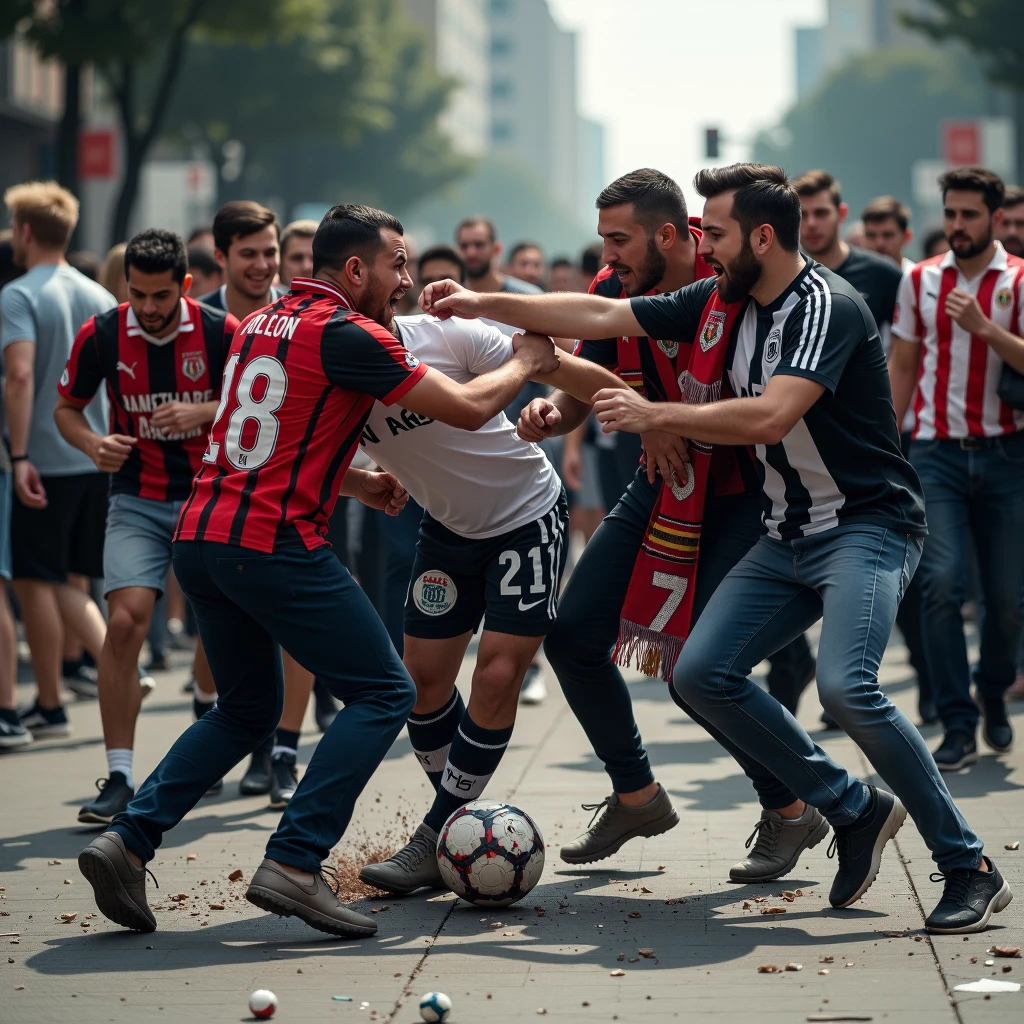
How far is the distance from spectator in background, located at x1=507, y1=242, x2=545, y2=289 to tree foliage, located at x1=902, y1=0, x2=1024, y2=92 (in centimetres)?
1814

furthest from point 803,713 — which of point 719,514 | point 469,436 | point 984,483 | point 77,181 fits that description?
point 77,181

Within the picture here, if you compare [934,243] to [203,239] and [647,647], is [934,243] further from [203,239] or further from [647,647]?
[647,647]

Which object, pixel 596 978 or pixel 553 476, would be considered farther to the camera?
pixel 553 476

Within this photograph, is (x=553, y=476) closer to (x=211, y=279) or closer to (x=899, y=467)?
(x=899, y=467)

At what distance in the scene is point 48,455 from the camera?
27.2 ft

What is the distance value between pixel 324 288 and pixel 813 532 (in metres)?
1.57

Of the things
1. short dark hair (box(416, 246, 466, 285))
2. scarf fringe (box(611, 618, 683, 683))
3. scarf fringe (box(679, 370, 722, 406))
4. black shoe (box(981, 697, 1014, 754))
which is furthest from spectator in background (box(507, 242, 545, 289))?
scarf fringe (box(611, 618, 683, 683))

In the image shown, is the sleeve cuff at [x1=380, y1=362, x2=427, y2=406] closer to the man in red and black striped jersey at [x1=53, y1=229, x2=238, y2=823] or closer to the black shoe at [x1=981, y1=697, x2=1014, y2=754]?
the man in red and black striped jersey at [x1=53, y1=229, x2=238, y2=823]

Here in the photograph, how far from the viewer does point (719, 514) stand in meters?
5.47

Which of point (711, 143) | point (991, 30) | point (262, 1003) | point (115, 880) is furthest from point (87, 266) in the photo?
point (991, 30)

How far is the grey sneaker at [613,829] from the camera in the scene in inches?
218

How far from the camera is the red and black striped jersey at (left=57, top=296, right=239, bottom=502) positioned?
657cm

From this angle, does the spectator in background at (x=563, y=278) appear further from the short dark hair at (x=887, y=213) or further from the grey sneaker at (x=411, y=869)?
the grey sneaker at (x=411, y=869)

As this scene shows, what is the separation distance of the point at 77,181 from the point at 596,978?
18809 millimetres
